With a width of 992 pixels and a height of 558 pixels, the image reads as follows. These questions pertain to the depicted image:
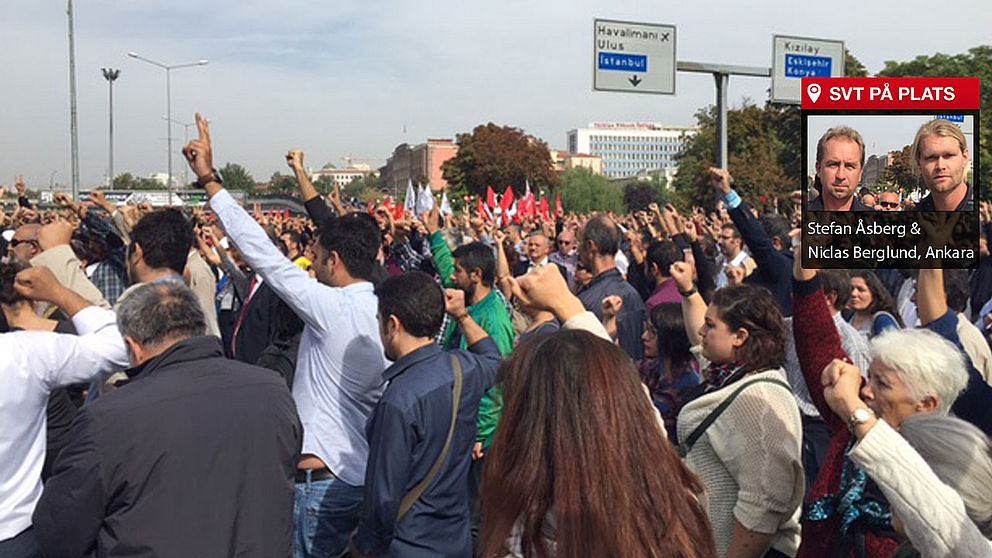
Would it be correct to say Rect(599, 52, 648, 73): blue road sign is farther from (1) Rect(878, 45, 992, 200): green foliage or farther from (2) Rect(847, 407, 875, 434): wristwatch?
(1) Rect(878, 45, 992, 200): green foliage

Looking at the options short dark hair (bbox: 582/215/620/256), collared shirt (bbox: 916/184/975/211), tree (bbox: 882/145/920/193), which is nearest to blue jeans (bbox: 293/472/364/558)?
short dark hair (bbox: 582/215/620/256)

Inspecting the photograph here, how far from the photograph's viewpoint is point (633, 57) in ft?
48.8

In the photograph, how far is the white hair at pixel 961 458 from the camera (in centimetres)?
242

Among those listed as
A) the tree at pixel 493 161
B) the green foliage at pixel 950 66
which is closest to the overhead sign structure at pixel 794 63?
the green foliage at pixel 950 66

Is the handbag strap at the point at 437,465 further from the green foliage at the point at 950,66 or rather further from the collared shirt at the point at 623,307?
the green foliage at the point at 950,66

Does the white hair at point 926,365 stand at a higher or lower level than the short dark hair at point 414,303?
lower

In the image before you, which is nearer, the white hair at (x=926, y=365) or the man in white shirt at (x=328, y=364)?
the white hair at (x=926, y=365)

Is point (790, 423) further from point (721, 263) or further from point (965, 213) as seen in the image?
point (721, 263)

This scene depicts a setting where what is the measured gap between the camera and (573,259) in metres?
10.3

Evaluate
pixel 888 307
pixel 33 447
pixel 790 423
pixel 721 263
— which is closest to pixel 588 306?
pixel 888 307

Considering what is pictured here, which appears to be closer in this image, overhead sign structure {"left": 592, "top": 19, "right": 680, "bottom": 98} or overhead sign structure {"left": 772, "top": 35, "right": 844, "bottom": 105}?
overhead sign structure {"left": 592, "top": 19, "right": 680, "bottom": 98}

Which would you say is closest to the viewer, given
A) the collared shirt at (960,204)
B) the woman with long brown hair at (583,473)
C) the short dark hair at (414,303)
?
the woman with long brown hair at (583,473)

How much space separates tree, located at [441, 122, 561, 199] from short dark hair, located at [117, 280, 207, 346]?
6723 cm

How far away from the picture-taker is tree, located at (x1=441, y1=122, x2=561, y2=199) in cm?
7038
